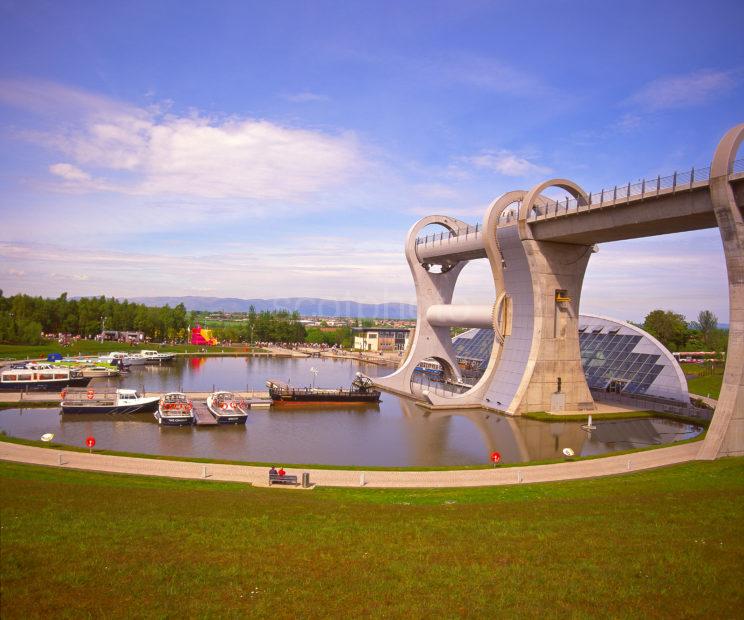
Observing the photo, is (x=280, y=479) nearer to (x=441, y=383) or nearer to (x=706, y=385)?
(x=441, y=383)

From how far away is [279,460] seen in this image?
25875 millimetres

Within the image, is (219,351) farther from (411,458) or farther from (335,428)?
(411,458)

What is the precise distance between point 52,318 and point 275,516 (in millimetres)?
100612

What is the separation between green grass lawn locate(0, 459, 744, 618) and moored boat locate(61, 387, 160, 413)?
22118 mm

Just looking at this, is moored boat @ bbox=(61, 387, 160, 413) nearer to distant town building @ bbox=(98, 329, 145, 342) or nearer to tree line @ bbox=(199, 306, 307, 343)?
distant town building @ bbox=(98, 329, 145, 342)

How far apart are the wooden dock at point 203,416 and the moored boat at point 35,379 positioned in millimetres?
14363

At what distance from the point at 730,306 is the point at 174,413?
95.9ft

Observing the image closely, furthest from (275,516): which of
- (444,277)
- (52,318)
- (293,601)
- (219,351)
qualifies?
(52,318)

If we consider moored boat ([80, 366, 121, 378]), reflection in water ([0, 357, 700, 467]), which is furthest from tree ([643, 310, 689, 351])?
moored boat ([80, 366, 121, 378])

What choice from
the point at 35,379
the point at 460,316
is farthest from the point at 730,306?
the point at 35,379

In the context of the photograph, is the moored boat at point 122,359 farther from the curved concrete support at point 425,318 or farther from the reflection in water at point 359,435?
the curved concrete support at point 425,318

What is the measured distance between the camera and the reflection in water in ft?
90.6

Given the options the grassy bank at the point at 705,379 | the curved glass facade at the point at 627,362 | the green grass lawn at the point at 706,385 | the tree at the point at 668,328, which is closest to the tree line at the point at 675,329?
the tree at the point at 668,328

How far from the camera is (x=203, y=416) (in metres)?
36.2
